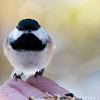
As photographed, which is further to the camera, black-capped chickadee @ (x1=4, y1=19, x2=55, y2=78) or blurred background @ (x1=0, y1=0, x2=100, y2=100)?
blurred background @ (x1=0, y1=0, x2=100, y2=100)

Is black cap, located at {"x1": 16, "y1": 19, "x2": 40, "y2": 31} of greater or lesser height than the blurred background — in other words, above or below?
below

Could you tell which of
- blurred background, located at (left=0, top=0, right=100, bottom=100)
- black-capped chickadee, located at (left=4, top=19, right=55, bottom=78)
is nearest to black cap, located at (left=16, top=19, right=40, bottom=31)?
black-capped chickadee, located at (left=4, top=19, right=55, bottom=78)

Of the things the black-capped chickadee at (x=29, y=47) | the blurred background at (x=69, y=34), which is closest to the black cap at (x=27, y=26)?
the black-capped chickadee at (x=29, y=47)

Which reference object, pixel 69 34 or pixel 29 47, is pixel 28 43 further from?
pixel 69 34

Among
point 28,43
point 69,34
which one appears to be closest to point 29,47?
point 28,43

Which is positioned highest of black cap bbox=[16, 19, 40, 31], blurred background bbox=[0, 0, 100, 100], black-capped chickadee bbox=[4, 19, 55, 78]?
blurred background bbox=[0, 0, 100, 100]

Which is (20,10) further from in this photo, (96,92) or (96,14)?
(96,92)

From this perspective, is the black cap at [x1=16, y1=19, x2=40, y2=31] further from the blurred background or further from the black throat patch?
the blurred background
